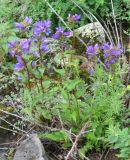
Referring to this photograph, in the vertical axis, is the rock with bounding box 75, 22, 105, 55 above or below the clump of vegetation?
above

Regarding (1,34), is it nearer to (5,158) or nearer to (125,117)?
(5,158)

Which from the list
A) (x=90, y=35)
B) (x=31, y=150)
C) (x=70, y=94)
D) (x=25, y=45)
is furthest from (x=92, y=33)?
(x=31, y=150)

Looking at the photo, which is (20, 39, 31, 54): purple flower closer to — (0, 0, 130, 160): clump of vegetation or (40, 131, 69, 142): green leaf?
(0, 0, 130, 160): clump of vegetation

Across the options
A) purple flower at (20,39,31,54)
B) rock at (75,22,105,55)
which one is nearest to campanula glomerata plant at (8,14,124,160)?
purple flower at (20,39,31,54)

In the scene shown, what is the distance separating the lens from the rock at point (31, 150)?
250 centimetres

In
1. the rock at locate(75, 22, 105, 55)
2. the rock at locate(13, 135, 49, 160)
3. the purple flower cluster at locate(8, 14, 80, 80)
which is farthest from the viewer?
the rock at locate(75, 22, 105, 55)

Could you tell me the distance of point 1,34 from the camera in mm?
3609

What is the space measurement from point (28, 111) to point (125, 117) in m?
0.70

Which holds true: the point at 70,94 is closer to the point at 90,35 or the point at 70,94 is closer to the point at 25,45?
the point at 25,45

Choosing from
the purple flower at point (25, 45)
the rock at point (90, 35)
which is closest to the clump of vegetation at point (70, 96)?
the purple flower at point (25, 45)

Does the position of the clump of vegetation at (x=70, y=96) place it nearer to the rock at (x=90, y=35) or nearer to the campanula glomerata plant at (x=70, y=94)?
the campanula glomerata plant at (x=70, y=94)

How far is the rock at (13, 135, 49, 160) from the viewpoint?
2.50m

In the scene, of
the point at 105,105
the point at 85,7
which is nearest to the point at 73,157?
the point at 105,105

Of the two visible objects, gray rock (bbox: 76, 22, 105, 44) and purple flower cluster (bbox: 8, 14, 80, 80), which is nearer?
purple flower cluster (bbox: 8, 14, 80, 80)
